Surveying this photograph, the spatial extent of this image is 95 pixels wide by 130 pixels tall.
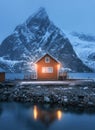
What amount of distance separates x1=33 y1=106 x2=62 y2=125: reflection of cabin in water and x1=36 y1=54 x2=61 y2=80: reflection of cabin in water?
22.6 m

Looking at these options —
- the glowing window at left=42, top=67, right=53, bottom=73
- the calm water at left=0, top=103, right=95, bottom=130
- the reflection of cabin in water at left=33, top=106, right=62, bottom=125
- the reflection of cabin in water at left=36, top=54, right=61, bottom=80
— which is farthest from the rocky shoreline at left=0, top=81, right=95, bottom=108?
the glowing window at left=42, top=67, right=53, bottom=73

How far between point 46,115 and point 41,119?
7.37 ft

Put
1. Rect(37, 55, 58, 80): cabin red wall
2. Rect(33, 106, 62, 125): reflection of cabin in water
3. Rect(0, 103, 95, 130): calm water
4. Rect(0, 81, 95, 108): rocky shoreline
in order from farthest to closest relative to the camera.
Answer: Rect(37, 55, 58, 80): cabin red wall < Rect(0, 81, 95, 108): rocky shoreline < Rect(33, 106, 62, 125): reflection of cabin in water < Rect(0, 103, 95, 130): calm water

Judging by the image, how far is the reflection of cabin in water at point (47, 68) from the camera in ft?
216

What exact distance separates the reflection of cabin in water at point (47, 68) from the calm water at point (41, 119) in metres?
21.3

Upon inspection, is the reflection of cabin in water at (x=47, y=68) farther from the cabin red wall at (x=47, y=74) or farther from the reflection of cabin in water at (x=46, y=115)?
the reflection of cabin in water at (x=46, y=115)

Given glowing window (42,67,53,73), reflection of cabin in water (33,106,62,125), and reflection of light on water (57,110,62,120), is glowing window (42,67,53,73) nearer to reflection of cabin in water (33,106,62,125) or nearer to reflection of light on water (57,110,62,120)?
reflection of cabin in water (33,106,62,125)

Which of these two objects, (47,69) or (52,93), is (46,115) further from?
(47,69)


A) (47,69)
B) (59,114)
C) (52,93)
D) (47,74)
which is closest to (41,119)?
(59,114)

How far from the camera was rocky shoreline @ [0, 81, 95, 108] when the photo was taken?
146 feet

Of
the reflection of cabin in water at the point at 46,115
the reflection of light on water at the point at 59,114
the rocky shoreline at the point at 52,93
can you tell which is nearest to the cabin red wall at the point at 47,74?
the rocky shoreline at the point at 52,93

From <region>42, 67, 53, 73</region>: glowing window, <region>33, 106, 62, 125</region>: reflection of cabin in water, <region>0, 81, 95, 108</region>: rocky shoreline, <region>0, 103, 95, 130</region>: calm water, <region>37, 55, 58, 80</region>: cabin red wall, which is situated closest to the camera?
<region>0, 103, 95, 130</region>: calm water

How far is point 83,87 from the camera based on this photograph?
53.5 metres

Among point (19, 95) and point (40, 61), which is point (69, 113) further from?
point (40, 61)
